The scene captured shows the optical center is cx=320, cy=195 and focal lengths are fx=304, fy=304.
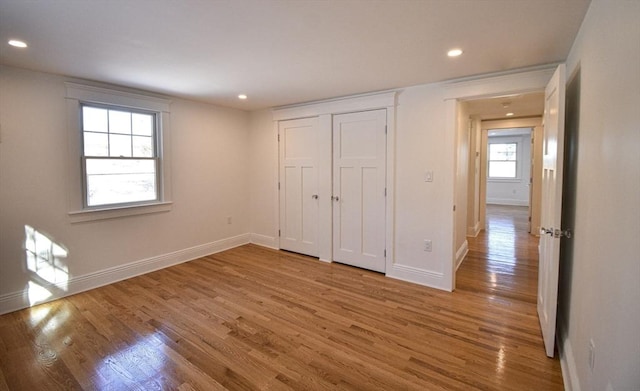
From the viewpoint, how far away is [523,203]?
397 inches

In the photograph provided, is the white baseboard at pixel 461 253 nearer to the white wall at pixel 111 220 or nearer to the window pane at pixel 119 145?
the white wall at pixel 111 220

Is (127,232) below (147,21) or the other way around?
below

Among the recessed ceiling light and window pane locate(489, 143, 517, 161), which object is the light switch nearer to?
the recessed ceiling light

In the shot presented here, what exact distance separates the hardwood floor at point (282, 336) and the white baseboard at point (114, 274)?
117 millimetres

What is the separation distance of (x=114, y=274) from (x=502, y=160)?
37.2ft

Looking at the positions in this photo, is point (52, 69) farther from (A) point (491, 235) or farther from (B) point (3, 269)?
(A) point (491, 235)

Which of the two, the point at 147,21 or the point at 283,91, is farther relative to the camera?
the point at 283,91

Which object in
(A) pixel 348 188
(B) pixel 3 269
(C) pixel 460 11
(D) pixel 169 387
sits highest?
(C) pixel 460 11

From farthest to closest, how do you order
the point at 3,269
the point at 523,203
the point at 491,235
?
the point at 523,203
the point at 491,235
the point at 3,269

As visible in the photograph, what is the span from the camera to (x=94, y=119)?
137 inches

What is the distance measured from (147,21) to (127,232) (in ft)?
8.88

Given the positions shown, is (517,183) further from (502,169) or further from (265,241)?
(265,241)

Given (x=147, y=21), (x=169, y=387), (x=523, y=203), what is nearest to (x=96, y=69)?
(x=147, y=21)

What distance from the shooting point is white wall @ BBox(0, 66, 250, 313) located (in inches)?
114
